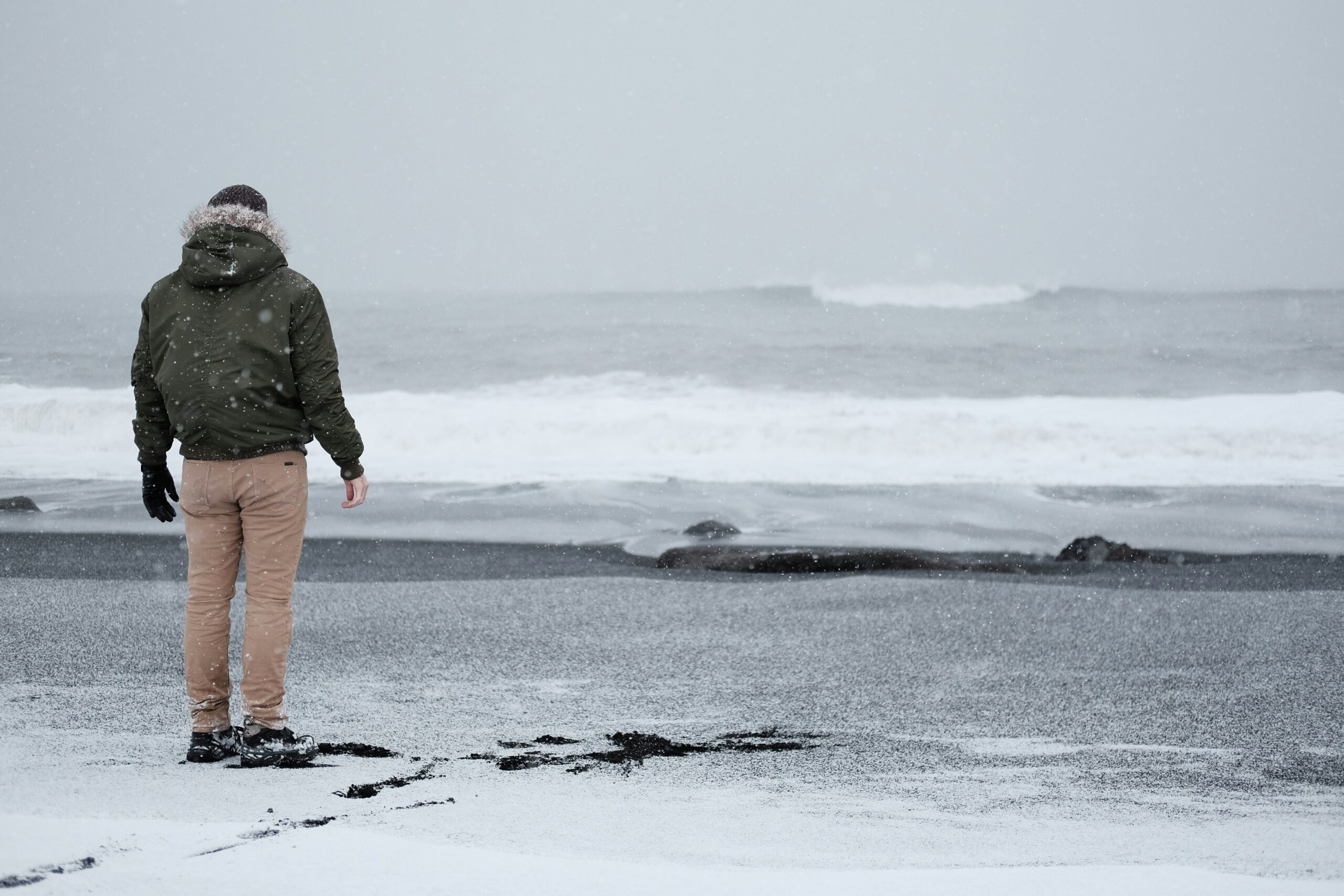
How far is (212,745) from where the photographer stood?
3271 millimetres

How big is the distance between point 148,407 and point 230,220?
24.4 inches

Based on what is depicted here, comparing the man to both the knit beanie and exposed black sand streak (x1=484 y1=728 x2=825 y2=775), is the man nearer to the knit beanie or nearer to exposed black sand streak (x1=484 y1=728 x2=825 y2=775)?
the knit beanie

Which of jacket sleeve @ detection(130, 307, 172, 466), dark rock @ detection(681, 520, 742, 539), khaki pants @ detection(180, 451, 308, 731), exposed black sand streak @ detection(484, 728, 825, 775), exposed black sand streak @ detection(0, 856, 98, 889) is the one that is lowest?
exposed black sand streak @ detection(484, 728, 825, 775)

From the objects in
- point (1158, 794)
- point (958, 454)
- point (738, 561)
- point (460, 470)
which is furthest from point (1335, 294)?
point (1158, 794)

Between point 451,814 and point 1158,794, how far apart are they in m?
2.03

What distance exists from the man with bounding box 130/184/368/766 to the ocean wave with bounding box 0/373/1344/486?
9346mm

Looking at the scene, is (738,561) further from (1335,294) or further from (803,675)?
(1335,294)

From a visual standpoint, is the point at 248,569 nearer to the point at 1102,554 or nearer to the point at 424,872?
the point at 424,872

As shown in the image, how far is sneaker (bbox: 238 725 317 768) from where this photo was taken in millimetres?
3197

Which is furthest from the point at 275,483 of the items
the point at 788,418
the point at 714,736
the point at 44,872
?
the point at 788,418

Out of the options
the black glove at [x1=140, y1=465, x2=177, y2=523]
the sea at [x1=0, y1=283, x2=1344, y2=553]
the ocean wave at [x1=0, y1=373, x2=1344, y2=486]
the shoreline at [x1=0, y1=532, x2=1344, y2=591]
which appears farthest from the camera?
the ocean wave at [x1=0, y1=373, x2=1344, y2=486]

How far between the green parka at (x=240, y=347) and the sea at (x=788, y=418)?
5285 millimetres

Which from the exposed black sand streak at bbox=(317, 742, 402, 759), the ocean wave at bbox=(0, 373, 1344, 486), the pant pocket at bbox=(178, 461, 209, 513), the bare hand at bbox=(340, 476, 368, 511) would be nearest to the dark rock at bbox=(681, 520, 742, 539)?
the ocean wave at bbox=(0, 373, 1344, 486)

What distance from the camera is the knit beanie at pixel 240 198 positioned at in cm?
323
